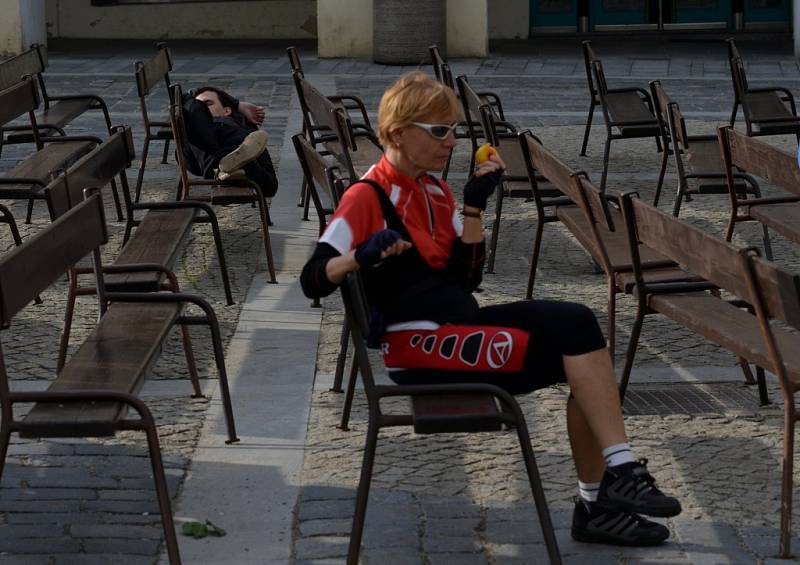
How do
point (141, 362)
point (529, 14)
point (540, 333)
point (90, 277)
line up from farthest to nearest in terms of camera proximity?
point (529, 14) < point (90, 277) < point (141, 362) < point (540, 333)

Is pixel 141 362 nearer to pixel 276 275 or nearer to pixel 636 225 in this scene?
pixel 636 225

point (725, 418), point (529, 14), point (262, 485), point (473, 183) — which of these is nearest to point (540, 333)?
point (473, 183)

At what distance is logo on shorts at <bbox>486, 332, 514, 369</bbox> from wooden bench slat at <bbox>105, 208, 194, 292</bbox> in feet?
6.70

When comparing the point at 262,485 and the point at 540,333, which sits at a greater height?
the point at 540,333

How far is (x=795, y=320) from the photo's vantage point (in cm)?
423

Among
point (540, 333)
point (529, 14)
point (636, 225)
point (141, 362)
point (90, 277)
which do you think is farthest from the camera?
point (529, 14)

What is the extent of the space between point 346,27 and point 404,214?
16102mm

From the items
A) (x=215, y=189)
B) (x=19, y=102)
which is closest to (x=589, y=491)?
(x=215, y=189)

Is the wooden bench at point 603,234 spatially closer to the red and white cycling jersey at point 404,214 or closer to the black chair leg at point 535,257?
the black chair leg at point 535,257

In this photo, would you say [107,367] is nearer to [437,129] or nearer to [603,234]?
[437,129]

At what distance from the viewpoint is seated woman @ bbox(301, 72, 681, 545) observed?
4.45m

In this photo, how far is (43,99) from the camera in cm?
1149

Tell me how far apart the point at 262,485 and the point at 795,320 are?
1.75 meters

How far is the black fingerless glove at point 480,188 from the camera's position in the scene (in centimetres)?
456
